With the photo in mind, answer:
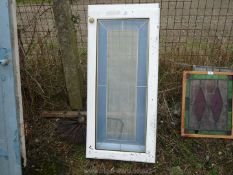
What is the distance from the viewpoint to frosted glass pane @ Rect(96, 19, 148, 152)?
107 inches

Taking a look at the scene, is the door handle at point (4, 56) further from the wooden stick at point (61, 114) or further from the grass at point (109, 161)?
the wooden stick at point (61, 114)

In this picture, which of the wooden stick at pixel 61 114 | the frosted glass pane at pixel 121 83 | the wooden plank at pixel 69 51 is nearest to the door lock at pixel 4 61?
the wooden plank at pixel 69 51

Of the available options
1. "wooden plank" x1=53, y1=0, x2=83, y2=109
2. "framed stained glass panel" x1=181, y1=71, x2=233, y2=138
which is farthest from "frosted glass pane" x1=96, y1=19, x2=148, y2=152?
"framed stained glass panel" x1=181, y1=71, x2=233, y2=138

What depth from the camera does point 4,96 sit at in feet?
8.17

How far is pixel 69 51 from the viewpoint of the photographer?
2969mm

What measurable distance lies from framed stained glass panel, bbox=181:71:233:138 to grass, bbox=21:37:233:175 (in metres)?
0.10

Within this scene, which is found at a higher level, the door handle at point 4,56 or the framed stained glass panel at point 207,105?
the door handle at point 4,56

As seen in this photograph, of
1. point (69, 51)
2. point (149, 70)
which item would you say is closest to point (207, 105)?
point (149, 70)

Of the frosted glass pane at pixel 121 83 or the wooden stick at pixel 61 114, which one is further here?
the wooden stick at pixel 61 114

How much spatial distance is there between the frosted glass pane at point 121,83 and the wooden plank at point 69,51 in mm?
416

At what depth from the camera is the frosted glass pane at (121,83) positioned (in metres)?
2.73

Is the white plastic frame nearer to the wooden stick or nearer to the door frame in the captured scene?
the wooden stick

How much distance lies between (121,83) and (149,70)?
283 millimetres

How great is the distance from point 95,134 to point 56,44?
3.67ft
